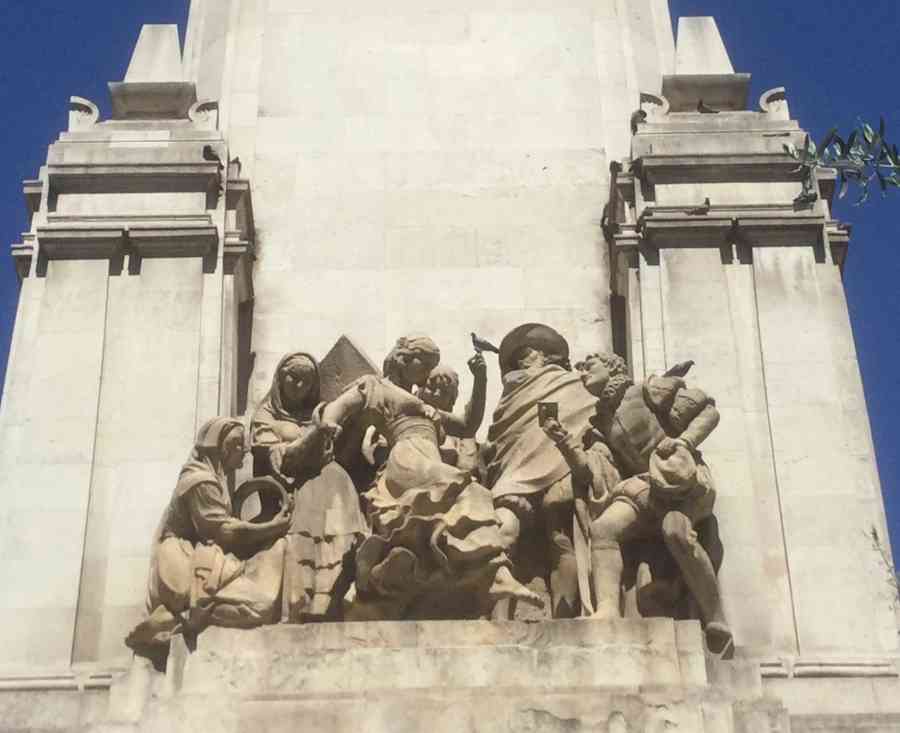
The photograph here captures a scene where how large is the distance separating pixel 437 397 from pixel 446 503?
1392 millimetres

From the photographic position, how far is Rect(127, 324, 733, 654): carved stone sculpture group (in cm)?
1452

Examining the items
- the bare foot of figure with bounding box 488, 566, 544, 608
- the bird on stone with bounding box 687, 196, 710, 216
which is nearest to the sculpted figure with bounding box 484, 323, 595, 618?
the bare foot of figure with bounding box 488, 566, 544, 608

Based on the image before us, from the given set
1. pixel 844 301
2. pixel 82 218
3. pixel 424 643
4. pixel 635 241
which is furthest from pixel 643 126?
pixel 424 643

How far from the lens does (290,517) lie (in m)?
15.1

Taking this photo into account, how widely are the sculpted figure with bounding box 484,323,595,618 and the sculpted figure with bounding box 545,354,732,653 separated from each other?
16cm

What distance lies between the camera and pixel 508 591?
47.6ft

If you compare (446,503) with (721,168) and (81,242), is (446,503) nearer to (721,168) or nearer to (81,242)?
(81,242)

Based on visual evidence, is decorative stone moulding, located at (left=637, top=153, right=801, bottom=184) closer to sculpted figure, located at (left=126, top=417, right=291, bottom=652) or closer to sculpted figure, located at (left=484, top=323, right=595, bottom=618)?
sculpted figure, located at (left=484, top=323, right=595, bottom=618)

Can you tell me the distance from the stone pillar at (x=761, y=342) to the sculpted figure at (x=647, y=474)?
555 mm

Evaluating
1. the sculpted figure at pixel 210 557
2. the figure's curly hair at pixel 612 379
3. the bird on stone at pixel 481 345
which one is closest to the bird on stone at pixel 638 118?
the bird on stone at pixel 481 345

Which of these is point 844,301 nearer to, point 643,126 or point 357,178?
point 643,126

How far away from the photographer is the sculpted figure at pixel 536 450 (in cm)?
1510

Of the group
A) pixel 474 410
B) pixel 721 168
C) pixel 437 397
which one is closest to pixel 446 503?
pixel 437 397

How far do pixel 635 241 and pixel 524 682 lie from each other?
199 inches
